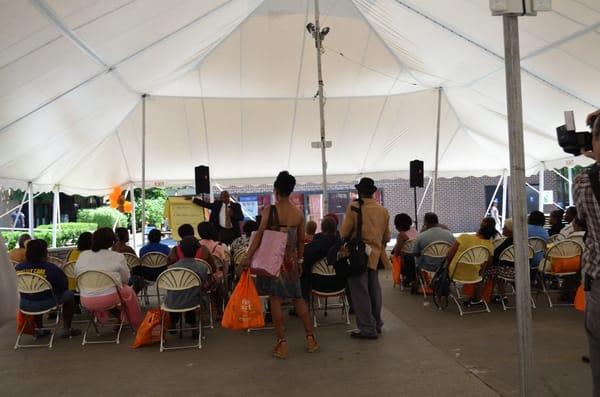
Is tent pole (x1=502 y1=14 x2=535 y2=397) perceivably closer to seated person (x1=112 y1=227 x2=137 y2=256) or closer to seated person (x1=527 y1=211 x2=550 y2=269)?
seated person (x1=527 y1=211 x2=550 y2=269)

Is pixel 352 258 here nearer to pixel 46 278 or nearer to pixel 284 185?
pixel 284 185

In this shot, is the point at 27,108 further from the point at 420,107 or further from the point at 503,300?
the point at 420,107

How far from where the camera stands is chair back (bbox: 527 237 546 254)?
614 cm

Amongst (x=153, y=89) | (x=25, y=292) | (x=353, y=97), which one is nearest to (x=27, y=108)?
(x=25, y=292)

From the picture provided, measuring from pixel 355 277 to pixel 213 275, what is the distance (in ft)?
5.77

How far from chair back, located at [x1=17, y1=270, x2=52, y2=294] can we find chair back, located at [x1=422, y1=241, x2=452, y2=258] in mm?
4408

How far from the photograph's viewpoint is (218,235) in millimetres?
8312

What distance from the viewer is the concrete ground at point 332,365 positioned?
11.6 ft

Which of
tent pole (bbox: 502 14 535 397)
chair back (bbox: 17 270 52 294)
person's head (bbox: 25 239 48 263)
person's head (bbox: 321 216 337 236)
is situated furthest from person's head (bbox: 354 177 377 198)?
person's head (bbox: 25 239 48 263)

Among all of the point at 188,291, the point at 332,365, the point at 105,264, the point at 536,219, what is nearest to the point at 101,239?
the point at 105,264

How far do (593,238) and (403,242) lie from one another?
5.12 m

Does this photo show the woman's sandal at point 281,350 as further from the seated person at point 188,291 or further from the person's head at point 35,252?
the person's head at point 35,252

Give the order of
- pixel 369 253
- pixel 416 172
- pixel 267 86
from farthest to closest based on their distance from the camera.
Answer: pixel 416 172
pixel 267 86
pixel 369 253

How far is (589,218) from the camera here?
213 centimetres
